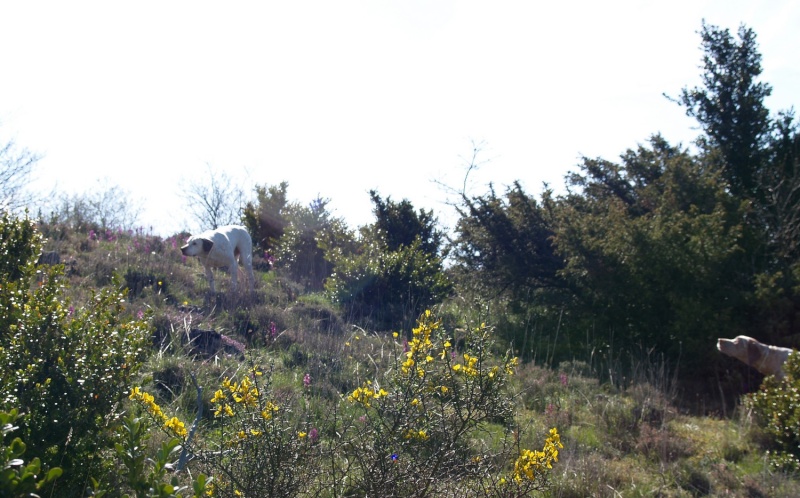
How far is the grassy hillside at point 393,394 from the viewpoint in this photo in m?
3.77

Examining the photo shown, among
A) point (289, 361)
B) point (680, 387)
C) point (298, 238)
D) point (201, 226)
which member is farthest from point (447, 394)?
point (201, 226)

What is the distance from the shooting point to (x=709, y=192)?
9.94 meters

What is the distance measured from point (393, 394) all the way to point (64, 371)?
169 centimetres

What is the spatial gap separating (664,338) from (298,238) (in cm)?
820

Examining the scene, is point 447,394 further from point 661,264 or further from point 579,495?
point 661,264

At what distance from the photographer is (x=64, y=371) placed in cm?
347

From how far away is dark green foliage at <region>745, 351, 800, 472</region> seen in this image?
20.2 feet

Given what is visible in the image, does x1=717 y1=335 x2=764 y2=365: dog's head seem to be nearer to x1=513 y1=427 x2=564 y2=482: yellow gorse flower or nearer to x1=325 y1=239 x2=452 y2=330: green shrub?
x1=325 y1=239 x2=452 y2=330: green shrub

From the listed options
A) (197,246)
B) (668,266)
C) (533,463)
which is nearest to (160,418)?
(533,463)

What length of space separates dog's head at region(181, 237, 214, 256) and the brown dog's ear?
7.20m

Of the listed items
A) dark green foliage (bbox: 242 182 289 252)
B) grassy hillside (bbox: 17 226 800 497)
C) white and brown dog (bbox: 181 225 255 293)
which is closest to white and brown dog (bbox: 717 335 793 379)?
grassy hillside (bbox: 17 226 800 497)

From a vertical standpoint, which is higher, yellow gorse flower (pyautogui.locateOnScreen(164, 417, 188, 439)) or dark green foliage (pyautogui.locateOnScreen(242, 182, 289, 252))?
dark green foliage (pyautogui.locateOnScreen(242, 182, 289, 252))

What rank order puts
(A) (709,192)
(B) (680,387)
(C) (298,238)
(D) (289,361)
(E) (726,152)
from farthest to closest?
(C) (298,238), (E) (726,152), (A) (709,192), (B) (680,387), (D) (289,361)

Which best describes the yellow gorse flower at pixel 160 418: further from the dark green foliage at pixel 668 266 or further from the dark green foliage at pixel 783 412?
the dark green foliage at pixel 668 266
